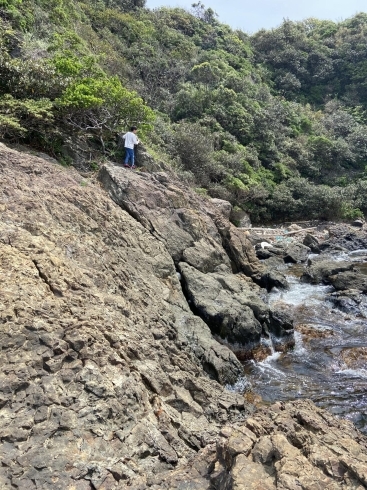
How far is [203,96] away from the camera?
37.5 m

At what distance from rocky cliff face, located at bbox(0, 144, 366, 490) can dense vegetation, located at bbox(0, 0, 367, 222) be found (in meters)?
4.64

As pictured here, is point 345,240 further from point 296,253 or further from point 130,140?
point 130,140

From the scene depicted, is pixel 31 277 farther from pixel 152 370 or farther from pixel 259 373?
pixel 259 373

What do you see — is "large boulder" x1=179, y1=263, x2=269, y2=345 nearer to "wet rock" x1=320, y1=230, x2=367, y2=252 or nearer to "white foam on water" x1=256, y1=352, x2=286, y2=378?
"white foam on water" x1=256, y1=352, x2=286, y2=378

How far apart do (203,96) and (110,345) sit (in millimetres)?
35704

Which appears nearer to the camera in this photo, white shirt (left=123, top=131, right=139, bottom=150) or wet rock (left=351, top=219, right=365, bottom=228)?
white shirt (left=123, top=131, right=139, bottom=150)

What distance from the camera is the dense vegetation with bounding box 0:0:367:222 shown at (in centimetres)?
1465

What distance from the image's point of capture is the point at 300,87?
190ft

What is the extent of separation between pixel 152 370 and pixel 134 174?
877 centimetres

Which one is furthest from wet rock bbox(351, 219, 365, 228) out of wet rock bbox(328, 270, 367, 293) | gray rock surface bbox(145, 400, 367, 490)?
gray rock surface bbox(145, 400, 367, 490)

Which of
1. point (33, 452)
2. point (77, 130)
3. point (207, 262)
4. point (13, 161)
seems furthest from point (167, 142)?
point (33, 452)

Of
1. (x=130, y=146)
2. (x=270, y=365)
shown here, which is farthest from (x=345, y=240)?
(x=270, y=365)

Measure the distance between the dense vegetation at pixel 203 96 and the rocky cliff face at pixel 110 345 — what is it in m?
4.64

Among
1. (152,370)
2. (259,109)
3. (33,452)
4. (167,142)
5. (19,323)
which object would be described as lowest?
(33,452)
